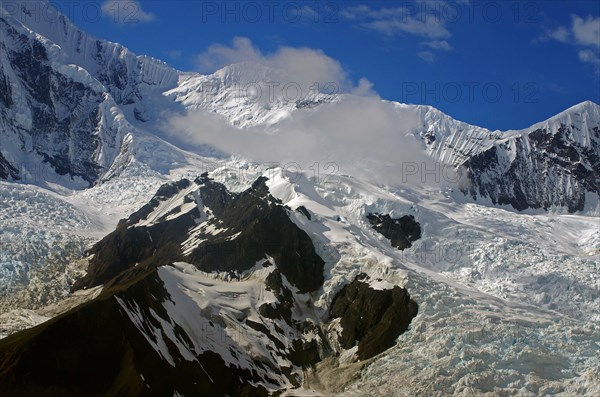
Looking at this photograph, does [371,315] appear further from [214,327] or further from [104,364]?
[104,364]

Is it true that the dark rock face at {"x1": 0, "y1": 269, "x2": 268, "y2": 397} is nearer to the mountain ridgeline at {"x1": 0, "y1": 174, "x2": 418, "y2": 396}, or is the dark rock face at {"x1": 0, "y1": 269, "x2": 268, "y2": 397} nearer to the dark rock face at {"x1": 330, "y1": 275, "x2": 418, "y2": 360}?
the mountain ridgeline at {"x1": 0, "y1": 174, "x2": 418, "y2": 396}

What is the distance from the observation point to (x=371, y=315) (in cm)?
16162

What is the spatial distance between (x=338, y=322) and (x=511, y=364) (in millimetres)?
39443

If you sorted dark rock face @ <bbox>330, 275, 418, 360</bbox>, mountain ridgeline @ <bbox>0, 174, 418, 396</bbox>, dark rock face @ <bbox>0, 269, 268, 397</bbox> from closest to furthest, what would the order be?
dark rock face @ <bbox>0, 269, 268, 397</bbox>, mountain ridgeline @ <bbox>0, 174, 418, 396</bbox>, dark rock face @ <bbox>330, 275, 418, 360</bbox>

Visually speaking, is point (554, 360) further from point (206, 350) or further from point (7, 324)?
Result: point (7, 324)

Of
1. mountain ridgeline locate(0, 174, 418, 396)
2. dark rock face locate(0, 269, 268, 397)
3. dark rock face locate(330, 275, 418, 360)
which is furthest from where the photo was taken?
dark rock face locate(330, 275, 418, 360)

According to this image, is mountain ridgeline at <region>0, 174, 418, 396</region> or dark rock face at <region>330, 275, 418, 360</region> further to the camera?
dark rock face at <region>330, 275, 418, 360</region>

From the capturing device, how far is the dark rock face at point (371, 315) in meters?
154

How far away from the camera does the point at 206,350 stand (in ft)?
468

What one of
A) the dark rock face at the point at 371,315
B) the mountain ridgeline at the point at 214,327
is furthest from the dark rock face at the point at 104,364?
the dark rock face at the point at 371,315

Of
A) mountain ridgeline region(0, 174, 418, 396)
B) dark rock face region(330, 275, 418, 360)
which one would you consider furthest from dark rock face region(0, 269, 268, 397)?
dark rock face region(330, 275, 418, 360)

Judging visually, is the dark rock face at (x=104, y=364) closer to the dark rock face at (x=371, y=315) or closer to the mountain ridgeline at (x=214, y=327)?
the mountain ridgeline at (x=214, y=327)

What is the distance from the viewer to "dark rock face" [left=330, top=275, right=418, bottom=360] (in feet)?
504

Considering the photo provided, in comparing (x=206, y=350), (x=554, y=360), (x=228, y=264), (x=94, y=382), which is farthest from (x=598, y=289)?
(x=94, y=382)
